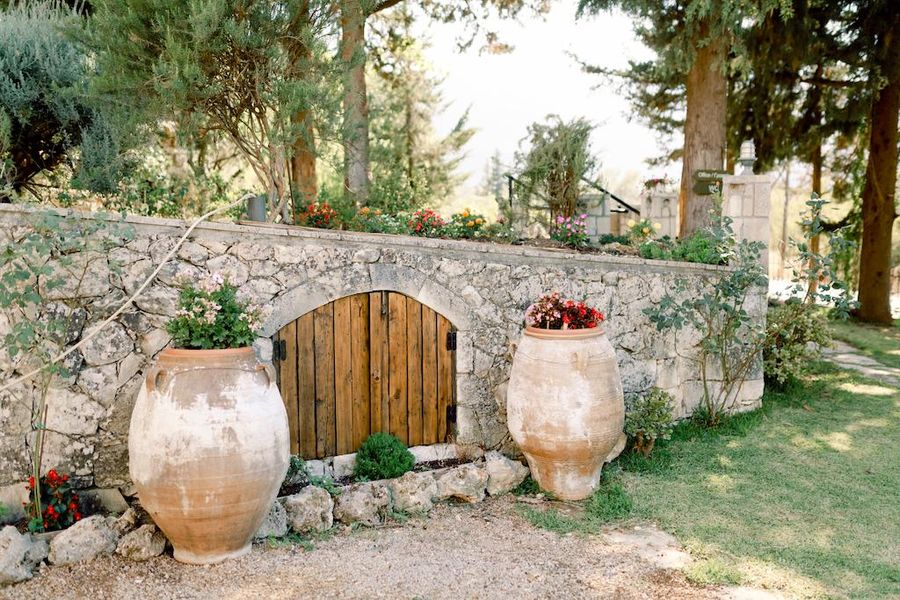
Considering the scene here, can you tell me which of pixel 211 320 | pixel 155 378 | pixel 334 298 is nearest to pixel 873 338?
pixel 334 298

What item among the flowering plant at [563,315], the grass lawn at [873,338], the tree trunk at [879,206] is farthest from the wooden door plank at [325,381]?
the tree trunk at [879,206]

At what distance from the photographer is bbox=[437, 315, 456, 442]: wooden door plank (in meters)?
4.45

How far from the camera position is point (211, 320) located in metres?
3.19

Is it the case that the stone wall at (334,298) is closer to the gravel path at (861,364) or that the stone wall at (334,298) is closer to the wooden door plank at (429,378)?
the wooden door plank at (429,378)

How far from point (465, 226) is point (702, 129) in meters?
3.54

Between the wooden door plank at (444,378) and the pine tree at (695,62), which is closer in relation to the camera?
the wooden door plank at (444,378)

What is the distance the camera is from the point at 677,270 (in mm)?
A: 5594

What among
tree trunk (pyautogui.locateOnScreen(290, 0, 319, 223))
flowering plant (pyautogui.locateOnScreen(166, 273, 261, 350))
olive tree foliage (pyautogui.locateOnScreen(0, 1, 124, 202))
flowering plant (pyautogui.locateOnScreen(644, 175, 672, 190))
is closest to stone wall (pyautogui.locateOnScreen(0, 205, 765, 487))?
flowering plant (pyautogui.locateOnScreen(166, 273, 261, 350))

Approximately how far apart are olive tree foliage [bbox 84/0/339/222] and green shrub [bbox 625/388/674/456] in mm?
2946

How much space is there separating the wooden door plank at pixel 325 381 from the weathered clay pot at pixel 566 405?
1118 millimetres

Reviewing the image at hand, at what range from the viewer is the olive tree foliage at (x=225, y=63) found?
14.8 ft

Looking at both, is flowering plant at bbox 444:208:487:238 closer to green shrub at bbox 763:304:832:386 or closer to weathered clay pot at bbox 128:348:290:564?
weathered clay pot at bbox 128:348:290:564

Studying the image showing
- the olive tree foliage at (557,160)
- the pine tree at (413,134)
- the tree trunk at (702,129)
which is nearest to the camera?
the olive tree foliage at (557,160)

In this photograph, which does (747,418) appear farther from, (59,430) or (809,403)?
(59,430)
